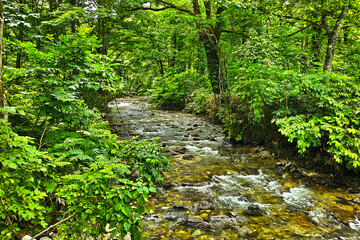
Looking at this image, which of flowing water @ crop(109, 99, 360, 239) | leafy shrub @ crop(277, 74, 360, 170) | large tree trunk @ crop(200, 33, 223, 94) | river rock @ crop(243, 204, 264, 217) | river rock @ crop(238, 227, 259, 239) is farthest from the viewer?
large tree trunk @ crop(200, 33, 223, 94)

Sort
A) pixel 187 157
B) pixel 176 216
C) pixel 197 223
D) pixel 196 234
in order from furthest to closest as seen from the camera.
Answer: pixel 187 157 < pixel 176 216 < pixel 197 223 < pixel 196 234

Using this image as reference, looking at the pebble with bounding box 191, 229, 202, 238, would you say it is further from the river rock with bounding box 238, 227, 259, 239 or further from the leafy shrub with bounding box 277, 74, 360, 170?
the leafy shrub with bounding box 277, 74, 360, 170

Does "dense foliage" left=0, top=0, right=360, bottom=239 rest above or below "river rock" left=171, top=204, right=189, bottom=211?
above

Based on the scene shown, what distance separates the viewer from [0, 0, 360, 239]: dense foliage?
84.1 inches

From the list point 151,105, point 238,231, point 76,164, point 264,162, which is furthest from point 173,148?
point 151,105

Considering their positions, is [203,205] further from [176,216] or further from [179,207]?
[176,216]

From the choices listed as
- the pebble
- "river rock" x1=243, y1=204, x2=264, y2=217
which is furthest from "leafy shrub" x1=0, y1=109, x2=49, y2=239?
"river rock" x1=243, y1=204, x2=264, y2=217

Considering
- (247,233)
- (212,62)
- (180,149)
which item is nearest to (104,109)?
(180,149)

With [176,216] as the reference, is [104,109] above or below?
above

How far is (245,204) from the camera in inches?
181

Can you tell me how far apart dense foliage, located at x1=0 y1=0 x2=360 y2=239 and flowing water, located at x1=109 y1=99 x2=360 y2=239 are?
73 cm

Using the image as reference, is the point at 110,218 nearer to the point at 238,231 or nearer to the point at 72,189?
the point at 72,189

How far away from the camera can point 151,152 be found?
3.40 metres

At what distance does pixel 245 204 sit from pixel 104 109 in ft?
28.8
